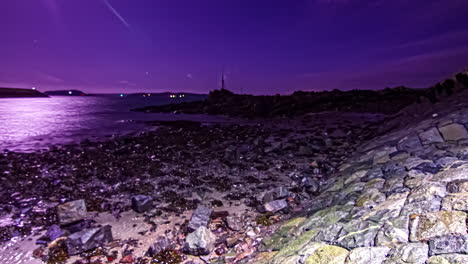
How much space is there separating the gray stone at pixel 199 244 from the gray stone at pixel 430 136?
6.21m

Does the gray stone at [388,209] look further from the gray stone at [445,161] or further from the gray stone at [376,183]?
the gray stone at [445,161]

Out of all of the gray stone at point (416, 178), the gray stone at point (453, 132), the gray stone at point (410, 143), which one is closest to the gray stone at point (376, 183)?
the gray stone at point (416, 178)

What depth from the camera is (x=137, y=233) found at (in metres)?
5.35

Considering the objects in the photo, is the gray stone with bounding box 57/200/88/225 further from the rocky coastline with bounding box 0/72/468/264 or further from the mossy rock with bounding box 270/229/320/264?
the mossy rock with bounding box 270/229/320/264

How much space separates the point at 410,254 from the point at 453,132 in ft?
19.0

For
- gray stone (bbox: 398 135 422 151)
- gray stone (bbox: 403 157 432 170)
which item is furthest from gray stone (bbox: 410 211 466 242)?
gray stone (bbox: 398 135 422 151)

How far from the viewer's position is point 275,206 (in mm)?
5891

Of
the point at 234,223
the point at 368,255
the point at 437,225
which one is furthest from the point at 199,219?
the point at 437,225

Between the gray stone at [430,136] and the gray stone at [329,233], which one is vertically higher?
the gray stone at [430,136]

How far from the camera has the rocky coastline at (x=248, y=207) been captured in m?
2.95

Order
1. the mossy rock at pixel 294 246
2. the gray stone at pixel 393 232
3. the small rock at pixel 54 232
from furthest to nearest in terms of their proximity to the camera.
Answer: the small rock at pixel 54 232 → the mossy rock at pixel 294 246 → the gray stone at pixel 393 232

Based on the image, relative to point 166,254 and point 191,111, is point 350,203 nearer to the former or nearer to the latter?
Answer: point 166,254

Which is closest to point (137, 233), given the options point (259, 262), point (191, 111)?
point (259, 262)

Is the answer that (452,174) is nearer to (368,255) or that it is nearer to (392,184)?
(392,184)
